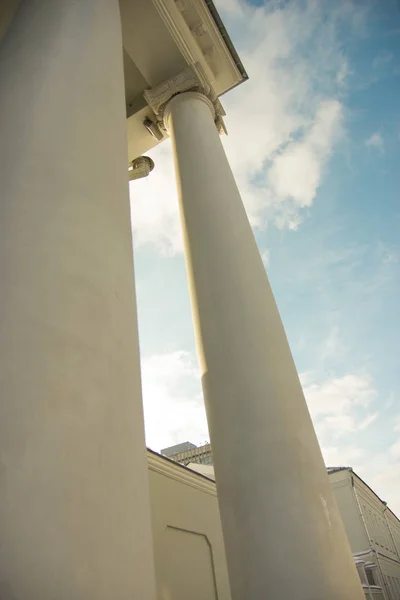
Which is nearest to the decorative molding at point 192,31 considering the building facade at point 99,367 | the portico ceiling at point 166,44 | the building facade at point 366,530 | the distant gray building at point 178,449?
the portico ceiling at point 166,44

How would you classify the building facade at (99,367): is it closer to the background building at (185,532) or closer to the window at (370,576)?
the background building at (185,532)

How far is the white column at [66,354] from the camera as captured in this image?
8.01 ft

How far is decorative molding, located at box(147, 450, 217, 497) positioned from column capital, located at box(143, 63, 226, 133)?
571 inches

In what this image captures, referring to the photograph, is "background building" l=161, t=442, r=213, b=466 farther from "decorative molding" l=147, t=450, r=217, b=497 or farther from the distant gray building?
"decorative molding" l=147, t=450, r=217, b=497

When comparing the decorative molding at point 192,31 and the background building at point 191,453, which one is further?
the background building at point 191,453

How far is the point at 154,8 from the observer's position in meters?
15.9

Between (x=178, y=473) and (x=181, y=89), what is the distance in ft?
55.9

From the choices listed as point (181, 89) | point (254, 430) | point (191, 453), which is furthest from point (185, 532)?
point (191, 453)

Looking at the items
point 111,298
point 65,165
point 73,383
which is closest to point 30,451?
point 73,383

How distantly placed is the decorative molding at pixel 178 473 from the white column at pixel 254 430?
1008 cm

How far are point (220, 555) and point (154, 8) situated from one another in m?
25.2

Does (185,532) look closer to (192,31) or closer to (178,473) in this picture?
(178,473)

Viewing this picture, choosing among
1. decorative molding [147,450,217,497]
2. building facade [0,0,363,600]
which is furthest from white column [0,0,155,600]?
decorative molding [147,450,217,497]

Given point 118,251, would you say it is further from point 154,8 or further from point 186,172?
point 154,8
